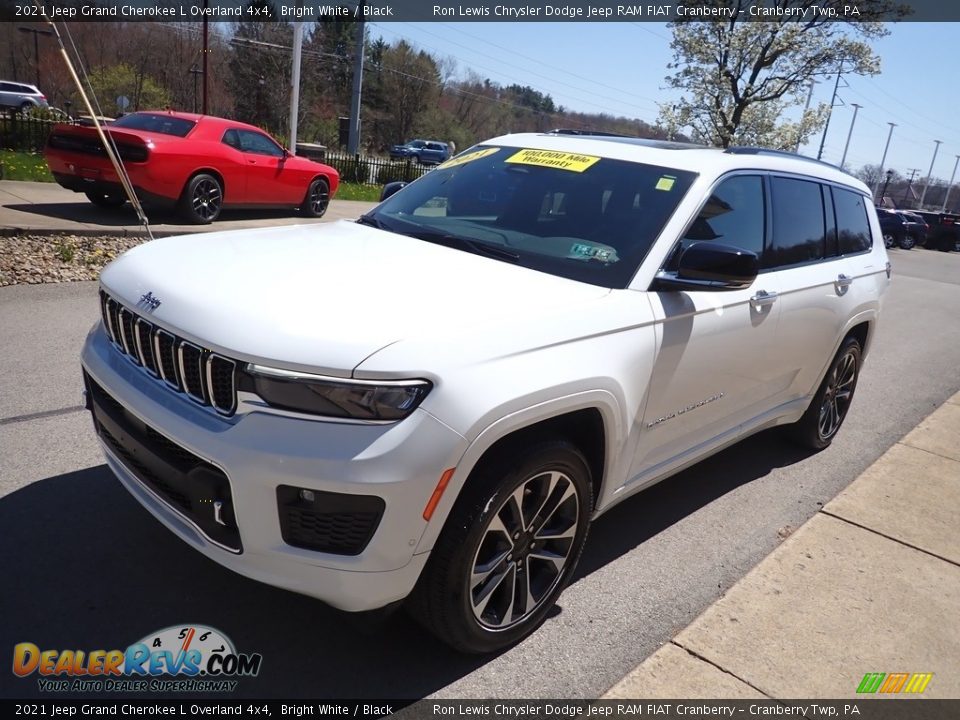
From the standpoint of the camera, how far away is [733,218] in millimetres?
3660

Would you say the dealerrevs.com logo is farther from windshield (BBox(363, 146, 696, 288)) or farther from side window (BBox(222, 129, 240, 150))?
side window (BBox(222, 129, 240, 150))

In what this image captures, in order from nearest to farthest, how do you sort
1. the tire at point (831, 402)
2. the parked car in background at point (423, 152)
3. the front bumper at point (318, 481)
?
the front bumper at point (318, 481)
the tire at point (831, 402)
the parked car in background at point (423, 152)

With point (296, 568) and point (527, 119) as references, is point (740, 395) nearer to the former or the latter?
point (296, 568)

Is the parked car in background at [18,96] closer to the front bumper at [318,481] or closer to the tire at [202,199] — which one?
the tire at [202,199]

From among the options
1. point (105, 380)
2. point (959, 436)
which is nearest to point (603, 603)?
point (105, 380)

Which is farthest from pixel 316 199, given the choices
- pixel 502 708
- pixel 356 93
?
pixel 356 93

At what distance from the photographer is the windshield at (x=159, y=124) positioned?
36.7 feet

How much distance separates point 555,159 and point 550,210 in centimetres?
45

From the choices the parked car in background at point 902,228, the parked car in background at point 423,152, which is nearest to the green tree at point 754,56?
the parked car in background at point 902,228

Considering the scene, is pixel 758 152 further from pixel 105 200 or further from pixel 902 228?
pixel 902 228

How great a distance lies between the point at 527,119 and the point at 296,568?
91862 mm

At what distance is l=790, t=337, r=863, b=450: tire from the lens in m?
4.99

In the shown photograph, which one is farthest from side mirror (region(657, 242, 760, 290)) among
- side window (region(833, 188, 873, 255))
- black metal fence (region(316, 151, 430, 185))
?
black metal fence (region(316, 151, 430, 185))

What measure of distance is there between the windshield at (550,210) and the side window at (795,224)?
2.84ft
